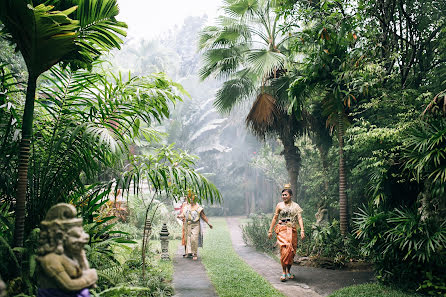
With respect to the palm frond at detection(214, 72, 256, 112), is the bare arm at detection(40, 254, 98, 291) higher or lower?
lower

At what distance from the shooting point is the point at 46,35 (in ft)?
11.1

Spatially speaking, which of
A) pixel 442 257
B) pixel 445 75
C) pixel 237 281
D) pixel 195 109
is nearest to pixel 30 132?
pixel 237 281

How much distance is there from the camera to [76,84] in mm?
4852

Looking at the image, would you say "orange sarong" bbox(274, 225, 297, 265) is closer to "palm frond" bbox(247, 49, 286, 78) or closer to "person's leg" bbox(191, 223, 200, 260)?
"person's leg" bbox(191, 223, 200, 260)

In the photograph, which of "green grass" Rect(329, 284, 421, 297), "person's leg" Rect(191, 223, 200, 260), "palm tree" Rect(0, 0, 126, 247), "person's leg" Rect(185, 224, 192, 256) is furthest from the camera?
"person's leg" Rect(185, 224, 192, 256)

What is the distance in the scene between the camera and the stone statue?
237 cm

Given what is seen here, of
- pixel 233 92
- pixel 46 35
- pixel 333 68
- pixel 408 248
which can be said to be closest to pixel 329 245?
pixel 408 248

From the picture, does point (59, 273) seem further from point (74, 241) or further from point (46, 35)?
point (46, 35)

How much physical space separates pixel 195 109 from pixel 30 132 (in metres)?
27.7

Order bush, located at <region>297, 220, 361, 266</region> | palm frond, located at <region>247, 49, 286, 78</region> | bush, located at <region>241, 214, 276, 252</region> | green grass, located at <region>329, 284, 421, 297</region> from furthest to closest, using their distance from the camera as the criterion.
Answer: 1. bush, located at <region>241, 214, 276, 252</region>
2. palm frond, located at <region>247, 49, 286, 78</region>
3. bush, located at <region>297, 220, 361, 266</region>
4. green grass, located at <region>329, 284, 421, 297</region>

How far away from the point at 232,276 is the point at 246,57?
20.4 feet

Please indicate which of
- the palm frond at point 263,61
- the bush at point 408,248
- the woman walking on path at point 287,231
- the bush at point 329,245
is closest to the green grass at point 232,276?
the woman walking on path at point 287,231

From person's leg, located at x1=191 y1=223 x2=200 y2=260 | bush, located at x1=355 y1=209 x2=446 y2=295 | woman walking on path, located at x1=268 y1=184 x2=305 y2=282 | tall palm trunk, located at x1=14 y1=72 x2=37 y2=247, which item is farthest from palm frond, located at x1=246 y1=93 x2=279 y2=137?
tall palm trunk, located at x1=14 y1=72 x2=37 y2=247

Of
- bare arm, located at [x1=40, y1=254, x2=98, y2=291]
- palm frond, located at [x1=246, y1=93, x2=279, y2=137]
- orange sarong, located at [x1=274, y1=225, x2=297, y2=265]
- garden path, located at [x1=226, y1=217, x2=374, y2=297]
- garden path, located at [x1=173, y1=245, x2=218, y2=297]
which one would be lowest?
garden path, located at [x1=226, y1=217, x2=374, y2=297]
